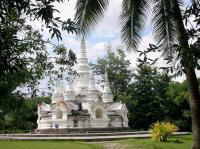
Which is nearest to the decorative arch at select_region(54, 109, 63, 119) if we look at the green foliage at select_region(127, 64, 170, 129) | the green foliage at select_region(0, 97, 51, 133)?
the green foliage at select_region(127, 64, 170, 129)

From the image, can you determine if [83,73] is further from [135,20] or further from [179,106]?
[135,20]

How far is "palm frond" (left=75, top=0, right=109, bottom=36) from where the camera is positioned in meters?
10.3

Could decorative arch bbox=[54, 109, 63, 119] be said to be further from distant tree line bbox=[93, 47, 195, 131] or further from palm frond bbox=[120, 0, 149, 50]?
palm frond bbox=[120, 0, 149, 50]

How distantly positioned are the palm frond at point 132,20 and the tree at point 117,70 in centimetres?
3508

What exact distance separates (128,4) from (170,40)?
158 centimetres

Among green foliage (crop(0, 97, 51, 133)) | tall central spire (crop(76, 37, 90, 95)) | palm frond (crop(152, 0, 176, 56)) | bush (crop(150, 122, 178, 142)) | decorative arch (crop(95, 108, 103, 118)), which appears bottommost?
bush (crop(150, 122, 178, 142))

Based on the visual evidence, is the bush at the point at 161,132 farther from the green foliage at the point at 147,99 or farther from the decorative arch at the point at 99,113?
the green foliage at the point at 147,99

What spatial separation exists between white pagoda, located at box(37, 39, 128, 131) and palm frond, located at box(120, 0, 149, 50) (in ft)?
77.0

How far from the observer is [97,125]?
3675 cm

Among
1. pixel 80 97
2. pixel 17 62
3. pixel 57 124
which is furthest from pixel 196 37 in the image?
pixel 80 97

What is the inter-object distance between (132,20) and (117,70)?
37.2 meters

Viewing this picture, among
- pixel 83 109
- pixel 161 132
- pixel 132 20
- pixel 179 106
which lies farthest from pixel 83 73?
pixel 132 20

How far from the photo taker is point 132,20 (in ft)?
36.9

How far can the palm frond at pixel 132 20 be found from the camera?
1091cm
